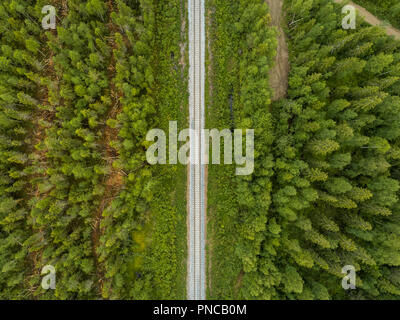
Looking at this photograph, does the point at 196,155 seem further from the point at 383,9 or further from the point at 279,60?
the point at 383,9

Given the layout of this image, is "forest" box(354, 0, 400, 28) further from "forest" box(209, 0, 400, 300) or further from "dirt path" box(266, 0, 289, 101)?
"dirt path" box(266, 0, 289, 101)

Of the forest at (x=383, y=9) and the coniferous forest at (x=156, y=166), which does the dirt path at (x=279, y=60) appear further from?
the forest at (x=383, y=9)

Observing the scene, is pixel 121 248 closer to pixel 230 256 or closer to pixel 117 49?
pixel 230 256

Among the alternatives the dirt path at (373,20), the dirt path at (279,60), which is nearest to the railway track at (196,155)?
the dirt path at (279,60)

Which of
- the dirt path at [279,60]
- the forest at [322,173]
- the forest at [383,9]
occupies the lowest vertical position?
the forest at [322,173]

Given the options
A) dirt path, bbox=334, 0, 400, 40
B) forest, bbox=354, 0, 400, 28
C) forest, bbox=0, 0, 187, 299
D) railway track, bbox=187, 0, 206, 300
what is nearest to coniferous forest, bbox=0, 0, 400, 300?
forest, bbox=0, 0, 187, 299

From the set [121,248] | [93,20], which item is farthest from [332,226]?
[93,20]
